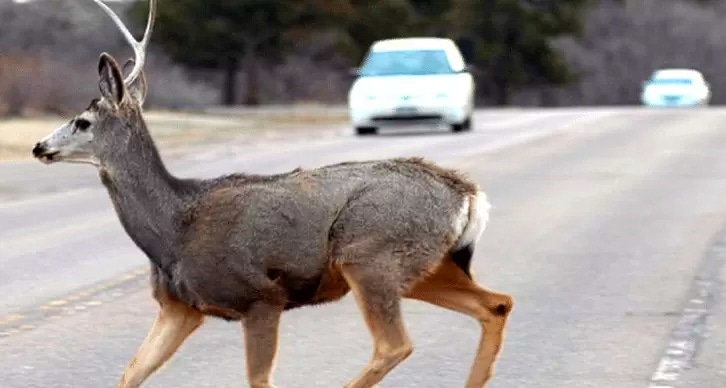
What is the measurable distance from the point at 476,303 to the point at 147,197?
162cm

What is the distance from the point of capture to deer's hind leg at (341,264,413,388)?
7.61m

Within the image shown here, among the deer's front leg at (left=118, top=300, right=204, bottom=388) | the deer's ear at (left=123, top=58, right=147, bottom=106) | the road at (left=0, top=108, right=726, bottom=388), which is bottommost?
the road at (left=0, top=108, right=726, bottom=388)

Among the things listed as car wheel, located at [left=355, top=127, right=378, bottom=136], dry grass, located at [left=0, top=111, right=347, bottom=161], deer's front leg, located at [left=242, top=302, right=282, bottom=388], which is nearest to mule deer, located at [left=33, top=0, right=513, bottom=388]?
deer's front leg, located at [left=242, top=302, right=282, bottom=388]

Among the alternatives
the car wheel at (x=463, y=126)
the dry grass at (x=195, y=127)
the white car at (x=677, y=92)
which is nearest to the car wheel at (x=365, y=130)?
the car wheel at (x=463, y=126)

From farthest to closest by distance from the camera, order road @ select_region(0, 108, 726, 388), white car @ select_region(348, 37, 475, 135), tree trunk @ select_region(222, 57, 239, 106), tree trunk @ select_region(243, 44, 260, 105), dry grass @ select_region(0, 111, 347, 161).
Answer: tree trunk @ select_region(222, 57, 239, 106) < tree trunk @ select_region(243, 44, 260, 105) < white car @ select_region(348, 37, 475, 135) < dry grass @ select_region(0, 111, 347, 161) < road @ select_region(0, 108, 726, 388)

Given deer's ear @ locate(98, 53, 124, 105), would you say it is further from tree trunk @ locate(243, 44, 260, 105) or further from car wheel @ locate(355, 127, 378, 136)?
tree trunk @ locate(243, 44, 260, 105)

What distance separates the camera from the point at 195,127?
3753 centimetres

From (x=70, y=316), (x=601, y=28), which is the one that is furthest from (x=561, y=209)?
(x=601, y=28)

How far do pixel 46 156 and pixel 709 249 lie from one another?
7.88 metres

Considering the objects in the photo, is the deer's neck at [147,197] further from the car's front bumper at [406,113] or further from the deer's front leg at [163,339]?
the car's front bumper at [406,113]

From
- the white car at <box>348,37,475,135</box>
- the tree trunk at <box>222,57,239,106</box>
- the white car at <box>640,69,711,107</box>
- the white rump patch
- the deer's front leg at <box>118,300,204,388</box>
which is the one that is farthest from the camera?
the tree trunk at <box>222,57,239,106</box>

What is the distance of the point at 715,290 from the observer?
478 inches

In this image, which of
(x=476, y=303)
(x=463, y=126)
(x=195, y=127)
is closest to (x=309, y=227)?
(x=476, y=303)

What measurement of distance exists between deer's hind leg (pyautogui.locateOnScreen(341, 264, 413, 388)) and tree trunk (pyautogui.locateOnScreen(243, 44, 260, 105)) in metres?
48.1
